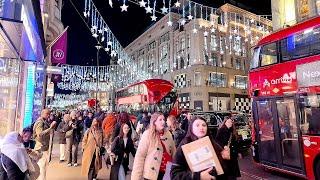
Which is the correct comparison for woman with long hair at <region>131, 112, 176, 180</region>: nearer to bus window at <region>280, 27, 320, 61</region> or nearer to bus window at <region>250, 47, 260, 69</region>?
bus window at <region>280, 27, 320, 61</region>

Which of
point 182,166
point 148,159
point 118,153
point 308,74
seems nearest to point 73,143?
point 118,153

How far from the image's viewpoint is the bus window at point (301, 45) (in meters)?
7.23

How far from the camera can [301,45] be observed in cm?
758

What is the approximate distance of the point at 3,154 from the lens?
3.89 meters

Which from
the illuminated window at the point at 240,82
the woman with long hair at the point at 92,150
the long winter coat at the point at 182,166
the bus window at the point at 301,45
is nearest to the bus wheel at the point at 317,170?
the bus window at the point at 301,45

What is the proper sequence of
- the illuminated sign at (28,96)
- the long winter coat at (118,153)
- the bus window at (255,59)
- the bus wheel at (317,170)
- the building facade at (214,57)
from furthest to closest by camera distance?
the building facade at (214,57), the illuminated sign at (28,96), the bus window at (255,59), the bus wheel at (317,170), the long winter coat at (118,153)

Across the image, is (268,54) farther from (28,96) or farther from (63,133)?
(28,96)

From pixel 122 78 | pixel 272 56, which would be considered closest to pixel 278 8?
pixel 272 56

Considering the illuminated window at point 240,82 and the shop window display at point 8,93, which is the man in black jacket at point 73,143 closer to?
the shop window display at point 8,93

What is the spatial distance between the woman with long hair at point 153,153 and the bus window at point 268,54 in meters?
5.70

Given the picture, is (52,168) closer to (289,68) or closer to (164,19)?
(289,68)

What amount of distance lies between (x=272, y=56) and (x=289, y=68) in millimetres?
842

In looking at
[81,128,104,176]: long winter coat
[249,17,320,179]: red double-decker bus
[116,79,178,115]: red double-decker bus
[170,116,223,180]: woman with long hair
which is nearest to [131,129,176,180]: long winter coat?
[170,116,223,180]: woman with long hair

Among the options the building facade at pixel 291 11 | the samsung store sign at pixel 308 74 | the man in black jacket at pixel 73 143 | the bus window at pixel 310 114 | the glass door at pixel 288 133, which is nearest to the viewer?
the bus window at pixel 310 114
